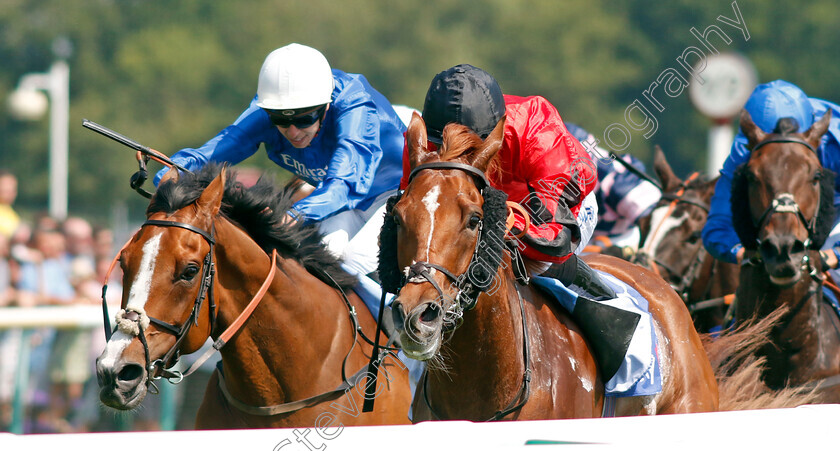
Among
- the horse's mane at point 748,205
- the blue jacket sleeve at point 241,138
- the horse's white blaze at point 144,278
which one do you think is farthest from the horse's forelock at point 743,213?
the horse's white blaze at point 144,278

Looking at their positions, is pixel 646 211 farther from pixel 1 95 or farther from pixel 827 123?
pixel 1 95

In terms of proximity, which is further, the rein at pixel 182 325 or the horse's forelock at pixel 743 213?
the horse's forelock at pixel 743 213

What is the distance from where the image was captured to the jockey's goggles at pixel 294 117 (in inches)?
170

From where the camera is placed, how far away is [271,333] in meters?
3.50

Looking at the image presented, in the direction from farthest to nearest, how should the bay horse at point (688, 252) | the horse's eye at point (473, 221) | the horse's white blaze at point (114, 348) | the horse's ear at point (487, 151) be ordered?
the bay horse at point (688, 252), the horse's white blaze at point (114, 348), the horse's ear at point (487, 151), the horse's eye at point (473, 221)

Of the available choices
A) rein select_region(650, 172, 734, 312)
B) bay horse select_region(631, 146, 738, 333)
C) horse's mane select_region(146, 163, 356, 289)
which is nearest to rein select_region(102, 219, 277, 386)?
horse's mane select_region(146, 163, 356, 289)

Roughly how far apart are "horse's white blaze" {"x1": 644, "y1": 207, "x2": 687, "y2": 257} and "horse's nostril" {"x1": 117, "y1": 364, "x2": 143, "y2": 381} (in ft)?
13.1

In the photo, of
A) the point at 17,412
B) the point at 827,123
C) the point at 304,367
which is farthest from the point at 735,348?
the point at 17,412

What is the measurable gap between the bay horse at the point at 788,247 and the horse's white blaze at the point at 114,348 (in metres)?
2.74

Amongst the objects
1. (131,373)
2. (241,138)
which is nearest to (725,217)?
(241,138)

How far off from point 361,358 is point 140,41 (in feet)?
92.1

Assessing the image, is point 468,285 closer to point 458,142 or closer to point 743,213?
point 458,142

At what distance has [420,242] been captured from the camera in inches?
101

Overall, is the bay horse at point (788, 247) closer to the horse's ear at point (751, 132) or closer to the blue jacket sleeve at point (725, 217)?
the horse's ear at point (751, 132)
